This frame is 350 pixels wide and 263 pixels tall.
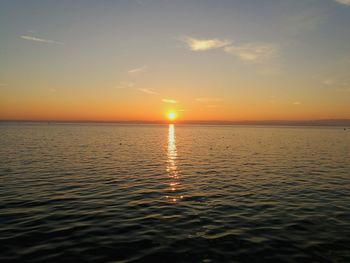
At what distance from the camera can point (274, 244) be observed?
13633 millimetres

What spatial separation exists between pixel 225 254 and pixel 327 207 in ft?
38.9

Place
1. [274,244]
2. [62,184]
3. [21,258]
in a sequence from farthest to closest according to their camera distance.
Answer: [62,184] → [274,244] → [21,258]

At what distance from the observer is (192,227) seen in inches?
619

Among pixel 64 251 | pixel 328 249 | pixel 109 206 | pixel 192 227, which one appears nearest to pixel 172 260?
pixel 192 227

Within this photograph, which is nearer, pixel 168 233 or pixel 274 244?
pixel 274 244

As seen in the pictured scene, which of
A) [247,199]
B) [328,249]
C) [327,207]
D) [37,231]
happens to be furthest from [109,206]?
[327,207]

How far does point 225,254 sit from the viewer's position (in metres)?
12.5

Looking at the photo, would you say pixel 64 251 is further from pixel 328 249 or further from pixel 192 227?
pixel 328 249

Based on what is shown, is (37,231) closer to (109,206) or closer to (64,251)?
(64,251)

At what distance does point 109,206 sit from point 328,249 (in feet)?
46.1

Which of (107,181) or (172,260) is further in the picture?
(107,181)

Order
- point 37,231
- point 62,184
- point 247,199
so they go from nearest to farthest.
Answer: point 37,231 < point 247,199 < point 62,184

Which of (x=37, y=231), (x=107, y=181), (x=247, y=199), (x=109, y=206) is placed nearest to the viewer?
(x=37, y=231)

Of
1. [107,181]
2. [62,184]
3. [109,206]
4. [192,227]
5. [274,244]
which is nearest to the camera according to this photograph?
[274,244]
